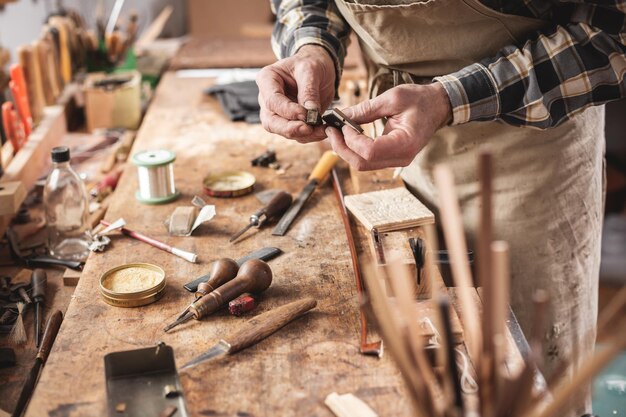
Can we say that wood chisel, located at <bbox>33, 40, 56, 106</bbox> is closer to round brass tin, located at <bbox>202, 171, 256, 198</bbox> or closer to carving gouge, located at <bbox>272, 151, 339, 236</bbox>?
round brass tin, located at <bbox>202, 171, 256, 198</bbox>

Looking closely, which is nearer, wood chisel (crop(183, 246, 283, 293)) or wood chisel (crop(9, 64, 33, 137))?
wood chisel (crop(183, 246, 283, 293))

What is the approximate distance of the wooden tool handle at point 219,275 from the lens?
152 centimetres

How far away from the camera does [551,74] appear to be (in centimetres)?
171

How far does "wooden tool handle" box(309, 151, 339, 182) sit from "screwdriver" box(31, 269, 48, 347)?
813 mm

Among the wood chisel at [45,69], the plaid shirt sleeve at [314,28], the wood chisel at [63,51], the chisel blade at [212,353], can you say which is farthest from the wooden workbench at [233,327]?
the wood chisel at [63,51]

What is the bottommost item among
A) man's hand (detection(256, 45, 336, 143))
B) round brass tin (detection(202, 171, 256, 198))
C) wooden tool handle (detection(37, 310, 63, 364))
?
wooden tool handle (detection(37, 310, 63, 364))

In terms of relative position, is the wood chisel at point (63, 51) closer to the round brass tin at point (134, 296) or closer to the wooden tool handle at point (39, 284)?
the wooden tool handle at point (39, 284)

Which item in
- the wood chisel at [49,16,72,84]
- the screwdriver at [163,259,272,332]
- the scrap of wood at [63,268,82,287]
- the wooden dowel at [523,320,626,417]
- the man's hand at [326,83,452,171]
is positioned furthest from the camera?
the wood chisel at [49,16,72,84]

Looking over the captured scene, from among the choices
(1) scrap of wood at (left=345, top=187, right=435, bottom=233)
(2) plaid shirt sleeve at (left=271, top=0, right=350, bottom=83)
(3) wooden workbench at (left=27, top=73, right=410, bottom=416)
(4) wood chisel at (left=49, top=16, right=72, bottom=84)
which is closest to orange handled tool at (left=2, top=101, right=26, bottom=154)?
(3) wooden workbench at (left=27, top=73, right=410, bottom=416)

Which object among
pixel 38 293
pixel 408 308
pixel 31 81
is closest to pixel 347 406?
pixel 408 308

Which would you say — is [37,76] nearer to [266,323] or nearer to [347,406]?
[266,323]

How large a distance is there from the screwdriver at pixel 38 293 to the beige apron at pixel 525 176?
1063 mm

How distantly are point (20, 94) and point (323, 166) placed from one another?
121cm

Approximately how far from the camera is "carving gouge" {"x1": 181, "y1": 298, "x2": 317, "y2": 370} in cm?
132
